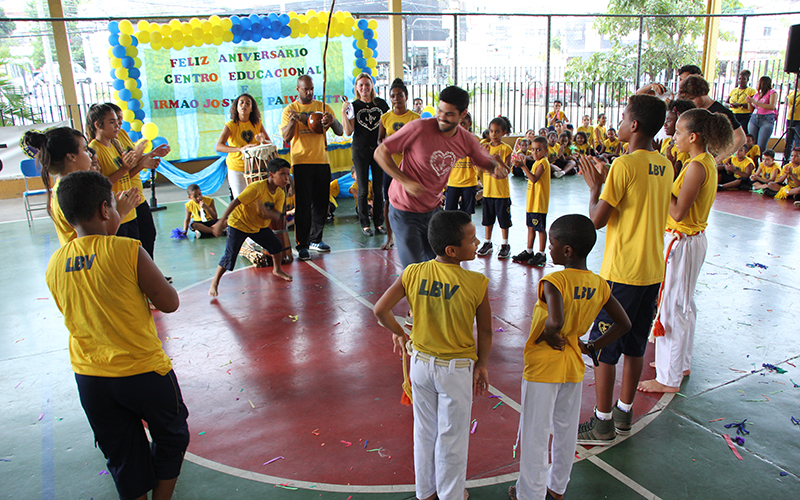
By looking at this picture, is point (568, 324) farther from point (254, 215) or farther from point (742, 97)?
point (742, 97)

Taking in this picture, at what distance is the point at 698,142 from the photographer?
338 centimetres

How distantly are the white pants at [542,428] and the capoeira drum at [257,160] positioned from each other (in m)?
5.30

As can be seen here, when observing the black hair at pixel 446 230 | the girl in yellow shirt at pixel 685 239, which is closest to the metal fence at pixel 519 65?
the girl in yellow shirt at pixel 685 239

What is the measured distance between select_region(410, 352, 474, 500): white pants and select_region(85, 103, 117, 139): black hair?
3618mm

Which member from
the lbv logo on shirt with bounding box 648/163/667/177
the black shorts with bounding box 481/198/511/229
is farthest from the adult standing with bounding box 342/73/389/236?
the lbv logo on shirt with bounding box 648/163/667/177

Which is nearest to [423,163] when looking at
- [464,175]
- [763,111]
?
[464,175]

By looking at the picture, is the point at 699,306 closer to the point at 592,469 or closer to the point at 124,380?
the point at 592,469

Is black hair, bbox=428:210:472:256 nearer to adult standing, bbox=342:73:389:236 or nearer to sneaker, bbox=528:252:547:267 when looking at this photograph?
sneaker, bbox=528:252:547:267

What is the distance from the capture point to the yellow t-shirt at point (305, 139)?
6781 millimetres

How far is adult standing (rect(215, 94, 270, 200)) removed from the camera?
6949mm

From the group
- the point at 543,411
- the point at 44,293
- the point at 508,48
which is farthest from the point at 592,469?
the point at 508,48

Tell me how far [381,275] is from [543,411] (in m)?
3.93

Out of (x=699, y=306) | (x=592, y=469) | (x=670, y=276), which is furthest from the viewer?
(x=699, y=306)

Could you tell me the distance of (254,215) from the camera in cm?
586
